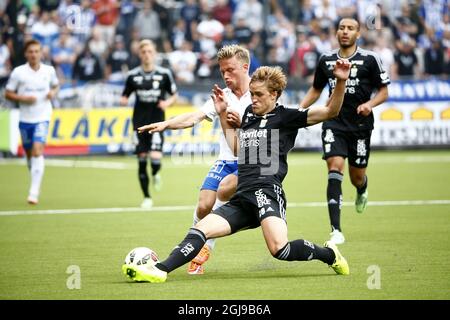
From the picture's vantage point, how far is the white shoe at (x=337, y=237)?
11.4 m

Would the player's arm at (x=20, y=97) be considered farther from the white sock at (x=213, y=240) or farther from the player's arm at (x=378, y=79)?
the white sock at (x=213, y=240)

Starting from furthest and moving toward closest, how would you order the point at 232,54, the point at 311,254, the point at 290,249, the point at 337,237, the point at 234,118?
1. the point at 337,237
2. the point at 232,54
3. the point at 234,118
4. the point at 311,254
5. the point at 290,249

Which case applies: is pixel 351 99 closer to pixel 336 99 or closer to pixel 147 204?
pixel 336 99

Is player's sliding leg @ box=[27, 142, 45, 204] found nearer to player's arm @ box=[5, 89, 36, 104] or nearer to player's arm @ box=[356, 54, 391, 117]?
player's arm @ box=[5, 89, 36, 104]

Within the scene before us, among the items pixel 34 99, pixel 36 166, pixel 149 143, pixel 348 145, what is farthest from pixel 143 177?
pixel 348 145

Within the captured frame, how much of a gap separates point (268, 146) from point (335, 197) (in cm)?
284

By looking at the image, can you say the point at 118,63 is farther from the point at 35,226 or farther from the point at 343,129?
the point at 343,129

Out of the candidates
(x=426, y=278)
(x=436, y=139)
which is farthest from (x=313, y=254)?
(x=436, y=139)

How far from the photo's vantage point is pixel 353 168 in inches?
495

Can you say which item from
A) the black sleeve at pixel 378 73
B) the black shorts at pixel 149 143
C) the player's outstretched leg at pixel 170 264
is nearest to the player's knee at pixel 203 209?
the player's outstretched leg at pixel 170 264

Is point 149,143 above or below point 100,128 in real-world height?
above

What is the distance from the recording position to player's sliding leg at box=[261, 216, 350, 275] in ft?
29.0

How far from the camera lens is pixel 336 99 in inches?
346

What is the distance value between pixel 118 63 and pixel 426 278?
1872 centimetres
